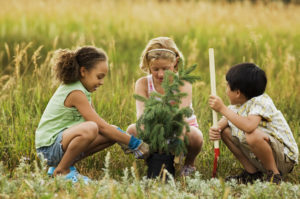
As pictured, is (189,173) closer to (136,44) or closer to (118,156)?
(118,156)

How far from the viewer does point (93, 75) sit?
3967mm

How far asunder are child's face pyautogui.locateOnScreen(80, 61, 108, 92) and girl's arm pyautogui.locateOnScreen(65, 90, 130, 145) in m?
0.15

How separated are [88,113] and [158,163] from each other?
→ 73cm

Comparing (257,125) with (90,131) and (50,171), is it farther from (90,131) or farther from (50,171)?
(50,171)

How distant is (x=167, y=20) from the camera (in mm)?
10406

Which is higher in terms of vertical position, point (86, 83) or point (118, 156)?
point (86, 83)

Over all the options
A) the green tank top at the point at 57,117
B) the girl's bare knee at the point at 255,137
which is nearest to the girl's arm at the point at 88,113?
the green tank top at the point at 57,117

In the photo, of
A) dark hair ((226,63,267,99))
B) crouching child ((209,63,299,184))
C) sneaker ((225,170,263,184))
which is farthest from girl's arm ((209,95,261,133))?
sneaker ((225,170,263,184))

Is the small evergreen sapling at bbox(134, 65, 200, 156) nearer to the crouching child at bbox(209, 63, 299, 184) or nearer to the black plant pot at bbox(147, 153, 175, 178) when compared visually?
the black plant pot at bbox(147, 153, 175, 178)

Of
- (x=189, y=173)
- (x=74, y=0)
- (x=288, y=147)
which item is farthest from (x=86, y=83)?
(x=74, y=0)

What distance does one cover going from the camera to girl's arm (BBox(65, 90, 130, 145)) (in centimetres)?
386

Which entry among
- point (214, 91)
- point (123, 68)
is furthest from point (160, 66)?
point (123, 68)

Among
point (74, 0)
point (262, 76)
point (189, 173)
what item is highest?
point (74, 0)

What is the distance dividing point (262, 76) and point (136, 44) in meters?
5.41
